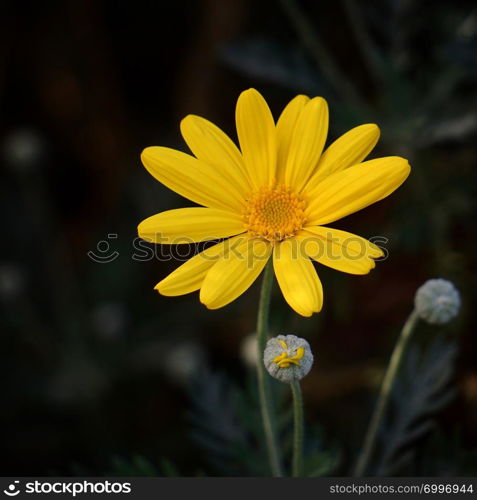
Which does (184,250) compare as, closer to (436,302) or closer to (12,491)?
(12,491)

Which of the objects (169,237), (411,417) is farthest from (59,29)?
(411,417)

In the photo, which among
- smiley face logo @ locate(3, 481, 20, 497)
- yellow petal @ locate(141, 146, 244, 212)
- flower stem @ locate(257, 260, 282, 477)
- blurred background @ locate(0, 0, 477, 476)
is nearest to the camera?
flower stem @ locate(257, 260, 282, 477)

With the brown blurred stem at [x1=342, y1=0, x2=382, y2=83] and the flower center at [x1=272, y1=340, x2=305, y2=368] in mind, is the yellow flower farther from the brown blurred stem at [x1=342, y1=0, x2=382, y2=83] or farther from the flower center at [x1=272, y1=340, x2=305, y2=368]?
the brown blurred stem at [x1=342, y1=0, x2=382, y2=83]

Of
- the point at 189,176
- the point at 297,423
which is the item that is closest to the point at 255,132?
the point at 189,176

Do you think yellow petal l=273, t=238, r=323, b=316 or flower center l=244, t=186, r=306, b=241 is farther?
flower center l=244, t=186, r=306, b=241

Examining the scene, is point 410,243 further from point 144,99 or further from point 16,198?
point 16,198

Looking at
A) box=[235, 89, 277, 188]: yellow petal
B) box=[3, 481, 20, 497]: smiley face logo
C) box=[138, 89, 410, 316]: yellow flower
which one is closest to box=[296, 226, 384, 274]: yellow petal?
box=[138, 89, 410, 316]: yellow flower

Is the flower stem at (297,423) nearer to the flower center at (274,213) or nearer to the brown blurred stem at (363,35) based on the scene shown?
the flower center at (274,213)

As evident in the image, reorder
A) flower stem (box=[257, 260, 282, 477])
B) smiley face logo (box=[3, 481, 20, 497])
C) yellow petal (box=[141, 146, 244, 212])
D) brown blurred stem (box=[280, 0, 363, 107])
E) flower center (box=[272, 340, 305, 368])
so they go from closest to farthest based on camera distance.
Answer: flower center (box=[272, 340, 305, 368]), flower stem (box=[257, 260, 282, 477]), yellow petal (box=[141, 146, 244, 212]), smiley face logo (box=[3, 481, 20, 497]), brown blurred stem (box=[280, 0, 363, 107])
